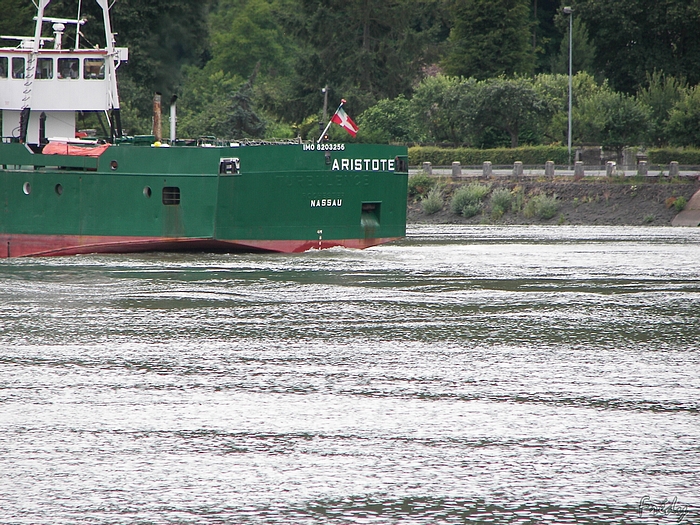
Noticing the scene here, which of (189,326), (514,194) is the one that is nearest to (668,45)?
(514,194)

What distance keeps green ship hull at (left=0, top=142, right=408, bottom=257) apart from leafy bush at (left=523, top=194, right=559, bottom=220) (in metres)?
21.4

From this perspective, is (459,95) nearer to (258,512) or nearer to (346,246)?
(346,246)

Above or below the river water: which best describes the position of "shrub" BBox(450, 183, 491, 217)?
above

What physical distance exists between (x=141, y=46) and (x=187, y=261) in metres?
47.3

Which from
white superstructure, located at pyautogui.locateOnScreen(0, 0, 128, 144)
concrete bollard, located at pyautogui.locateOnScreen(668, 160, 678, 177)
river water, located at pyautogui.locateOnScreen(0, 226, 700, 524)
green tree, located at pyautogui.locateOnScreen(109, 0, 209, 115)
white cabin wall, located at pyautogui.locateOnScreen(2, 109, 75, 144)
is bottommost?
river water, located at pyautogui.locateOnScreen(0, 226, 700, 524)

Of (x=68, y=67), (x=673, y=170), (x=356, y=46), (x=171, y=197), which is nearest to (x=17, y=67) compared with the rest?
(x=68, y=67)

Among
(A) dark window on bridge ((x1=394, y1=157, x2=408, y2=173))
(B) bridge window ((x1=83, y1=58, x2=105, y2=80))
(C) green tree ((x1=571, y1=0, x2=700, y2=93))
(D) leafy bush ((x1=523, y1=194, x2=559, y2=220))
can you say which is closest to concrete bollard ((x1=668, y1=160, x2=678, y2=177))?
(D) leafy bush ((x1=523, y1=194, x2=559, y2=220))

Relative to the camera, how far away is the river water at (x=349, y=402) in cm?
964

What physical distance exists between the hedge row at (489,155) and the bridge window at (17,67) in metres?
34.0

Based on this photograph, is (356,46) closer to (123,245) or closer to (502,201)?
(502,201)

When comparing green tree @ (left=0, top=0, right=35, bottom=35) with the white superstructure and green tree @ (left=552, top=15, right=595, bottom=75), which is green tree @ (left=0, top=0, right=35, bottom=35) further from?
the white superstructure

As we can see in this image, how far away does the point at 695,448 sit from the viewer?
1105 centimetres

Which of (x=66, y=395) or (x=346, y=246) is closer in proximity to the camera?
(x=66, y=395)

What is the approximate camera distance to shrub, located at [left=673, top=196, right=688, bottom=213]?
50.6 meters
